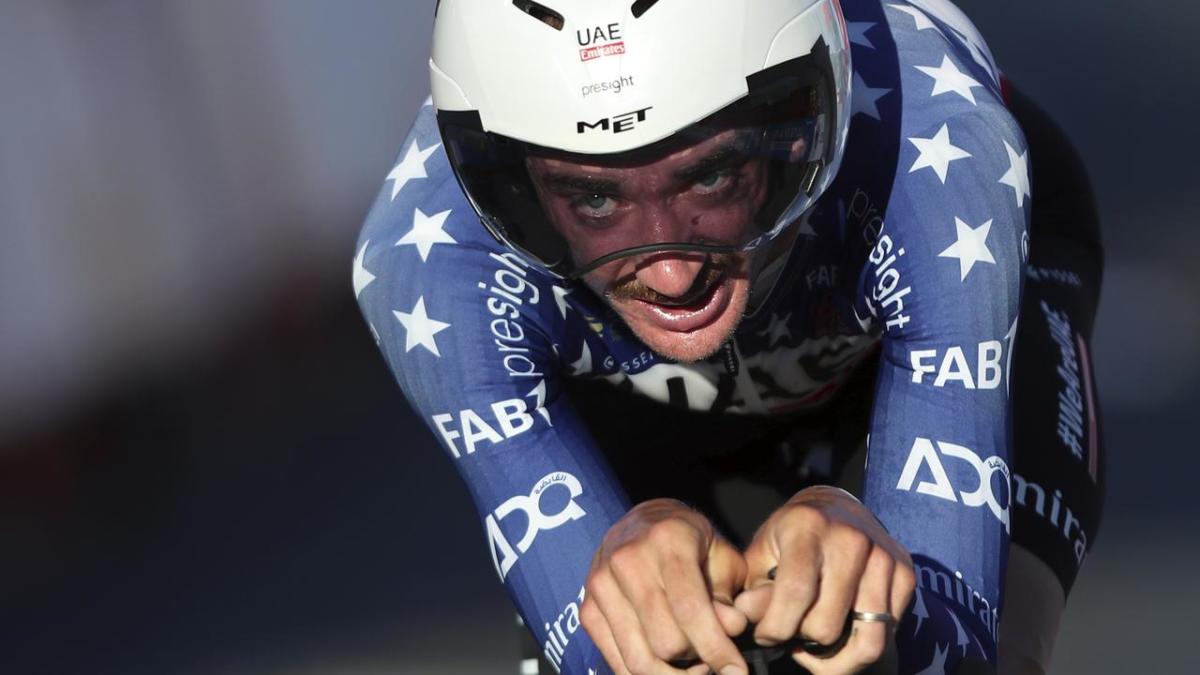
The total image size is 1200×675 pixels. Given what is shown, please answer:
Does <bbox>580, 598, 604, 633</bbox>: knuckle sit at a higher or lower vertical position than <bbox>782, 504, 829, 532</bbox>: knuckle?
lower

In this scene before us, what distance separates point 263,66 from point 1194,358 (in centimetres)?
245

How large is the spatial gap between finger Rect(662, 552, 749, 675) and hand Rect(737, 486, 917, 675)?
1.3 inches

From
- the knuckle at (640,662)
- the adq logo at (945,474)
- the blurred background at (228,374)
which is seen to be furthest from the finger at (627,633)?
the blurred background at (228,374)

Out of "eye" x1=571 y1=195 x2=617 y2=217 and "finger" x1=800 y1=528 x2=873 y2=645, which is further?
"eye" x1=571 y1=195 x2=617 y2=217

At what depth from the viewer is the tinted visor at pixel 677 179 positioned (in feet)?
6.89

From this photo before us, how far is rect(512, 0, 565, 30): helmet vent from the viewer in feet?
6.83

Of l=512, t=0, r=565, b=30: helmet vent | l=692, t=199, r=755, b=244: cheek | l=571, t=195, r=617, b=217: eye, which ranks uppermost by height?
l=512, t=0, r=565, b=30: helmet vent

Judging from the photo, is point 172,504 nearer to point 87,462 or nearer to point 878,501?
point 87,462

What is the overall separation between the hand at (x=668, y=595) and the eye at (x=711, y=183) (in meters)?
0.50

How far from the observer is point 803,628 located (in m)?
1.68

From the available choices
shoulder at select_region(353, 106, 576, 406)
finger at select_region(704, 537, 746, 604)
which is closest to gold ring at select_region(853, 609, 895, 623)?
finger at select_region(704, 537, 746, 604)

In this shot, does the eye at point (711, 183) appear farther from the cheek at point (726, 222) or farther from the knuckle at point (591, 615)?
the knuckle at point (591, 615)

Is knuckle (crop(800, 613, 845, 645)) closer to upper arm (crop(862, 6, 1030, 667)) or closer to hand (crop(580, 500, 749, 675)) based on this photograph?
hand (crop(580, 500, 749, 675))

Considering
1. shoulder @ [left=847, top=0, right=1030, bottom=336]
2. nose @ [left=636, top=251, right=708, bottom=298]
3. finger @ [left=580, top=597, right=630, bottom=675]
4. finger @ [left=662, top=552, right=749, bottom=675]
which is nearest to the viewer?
finger @ [left=662, top=552, right=749, bottom=675]
